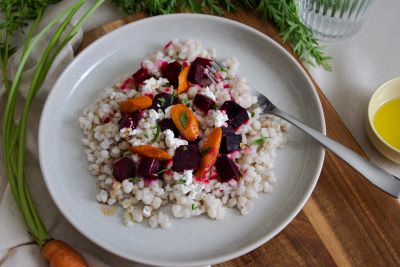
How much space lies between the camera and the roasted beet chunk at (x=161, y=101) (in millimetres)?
2170

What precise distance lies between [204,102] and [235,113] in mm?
148

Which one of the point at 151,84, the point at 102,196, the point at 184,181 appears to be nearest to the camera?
the point at 184,181

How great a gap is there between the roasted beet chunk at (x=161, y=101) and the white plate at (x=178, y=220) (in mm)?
419

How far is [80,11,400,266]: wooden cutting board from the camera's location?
6.99 ft

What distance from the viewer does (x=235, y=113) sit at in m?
2.18

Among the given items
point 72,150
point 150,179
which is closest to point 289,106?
point 150,179

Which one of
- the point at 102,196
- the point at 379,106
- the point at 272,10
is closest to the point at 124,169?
the point at 102,196

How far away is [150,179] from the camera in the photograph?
2078 mm

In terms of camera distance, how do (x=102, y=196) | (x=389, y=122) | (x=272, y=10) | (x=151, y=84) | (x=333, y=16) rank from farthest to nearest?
(x=333, y=16) < (x=272, y=10) < (x=389, y=122) < (x=151, y=84) < (x=102, y=196)

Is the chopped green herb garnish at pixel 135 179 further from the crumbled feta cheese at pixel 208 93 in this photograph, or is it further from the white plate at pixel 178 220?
the crumbled feta cheese at pixel 208 93

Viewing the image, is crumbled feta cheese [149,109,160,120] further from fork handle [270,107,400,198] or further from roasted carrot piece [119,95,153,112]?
fork handle [270,107,400,198]

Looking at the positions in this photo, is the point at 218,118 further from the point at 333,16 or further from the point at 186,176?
the point at 333,16

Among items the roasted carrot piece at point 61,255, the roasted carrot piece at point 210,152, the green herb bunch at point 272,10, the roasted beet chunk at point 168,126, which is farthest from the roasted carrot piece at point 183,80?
the roasted carrot piece at point 61,255

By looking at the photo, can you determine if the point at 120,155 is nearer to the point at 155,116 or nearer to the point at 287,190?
the point at 155,116
